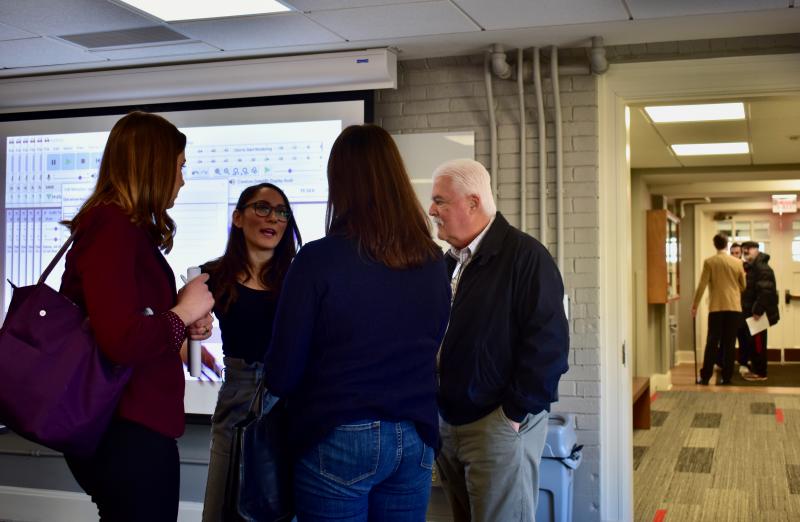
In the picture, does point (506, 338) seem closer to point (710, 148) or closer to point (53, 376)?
point (53, 376)

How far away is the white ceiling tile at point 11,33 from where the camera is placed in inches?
146

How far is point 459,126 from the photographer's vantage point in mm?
4219

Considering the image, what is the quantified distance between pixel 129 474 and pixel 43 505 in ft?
11.0

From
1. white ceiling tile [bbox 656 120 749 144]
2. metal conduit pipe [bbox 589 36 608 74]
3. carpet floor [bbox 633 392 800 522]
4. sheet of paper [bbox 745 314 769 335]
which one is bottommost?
carpet floor [bbox 633 392 800 522]

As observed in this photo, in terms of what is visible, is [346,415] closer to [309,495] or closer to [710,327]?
[309,495]

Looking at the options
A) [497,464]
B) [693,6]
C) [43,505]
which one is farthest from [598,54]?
[43,505]

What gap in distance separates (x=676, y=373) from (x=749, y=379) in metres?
0.98

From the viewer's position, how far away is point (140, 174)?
1.70 m

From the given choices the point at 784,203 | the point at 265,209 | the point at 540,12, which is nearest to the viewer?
the point at 265,209

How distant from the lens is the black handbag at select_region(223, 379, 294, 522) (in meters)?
1.69

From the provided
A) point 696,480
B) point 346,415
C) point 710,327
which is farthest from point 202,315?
point 710,327

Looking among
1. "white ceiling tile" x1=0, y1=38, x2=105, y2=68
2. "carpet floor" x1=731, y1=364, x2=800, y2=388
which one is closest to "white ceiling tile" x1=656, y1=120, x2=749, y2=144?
"carpet floor" x1=731, y1=364, x2=800, y2=388

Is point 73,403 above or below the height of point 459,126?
below

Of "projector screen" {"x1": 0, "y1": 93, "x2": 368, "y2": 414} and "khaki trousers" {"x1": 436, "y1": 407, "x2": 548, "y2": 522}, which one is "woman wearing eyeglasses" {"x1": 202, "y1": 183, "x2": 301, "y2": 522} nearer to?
"khaki trousers" {"x1": 436, "y1": 407, "x2": 548, "y2": 522}
